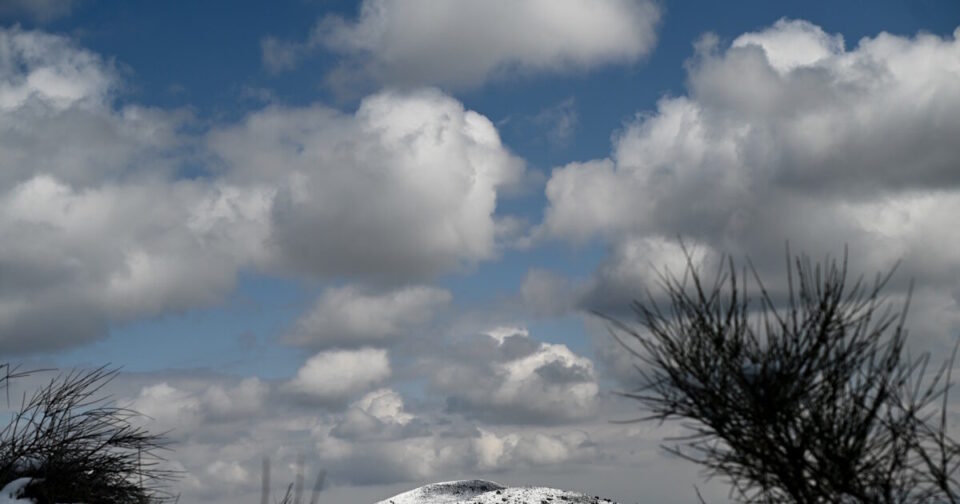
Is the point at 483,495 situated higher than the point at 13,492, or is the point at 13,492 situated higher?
the point at 483,495

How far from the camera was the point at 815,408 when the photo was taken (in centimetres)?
704

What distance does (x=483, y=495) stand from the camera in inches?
868

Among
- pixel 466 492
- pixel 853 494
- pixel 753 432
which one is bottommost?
pixel 853 494

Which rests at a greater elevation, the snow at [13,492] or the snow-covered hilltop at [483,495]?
the snow-covered hilltop at [483,495]

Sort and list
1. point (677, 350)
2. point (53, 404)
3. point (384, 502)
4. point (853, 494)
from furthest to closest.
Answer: point (384, 502) → point (53, 404) → point (677, 350) → point (853, 494)

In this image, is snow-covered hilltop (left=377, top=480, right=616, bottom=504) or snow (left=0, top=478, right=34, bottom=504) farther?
snow-covered hilltop (left=377, top=480, right=616, bottom=504)

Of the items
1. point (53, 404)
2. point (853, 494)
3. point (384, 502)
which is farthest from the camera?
point (384, 502)

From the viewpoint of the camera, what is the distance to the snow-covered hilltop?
20.5 meters

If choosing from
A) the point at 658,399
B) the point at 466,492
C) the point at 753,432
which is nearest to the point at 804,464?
the point at 753,432

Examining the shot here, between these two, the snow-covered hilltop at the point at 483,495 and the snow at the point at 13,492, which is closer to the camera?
the snow at the point at 13,492

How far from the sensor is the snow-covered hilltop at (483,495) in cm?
2048

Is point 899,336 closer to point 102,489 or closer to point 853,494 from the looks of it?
point 853,494

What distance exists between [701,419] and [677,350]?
0.59 m

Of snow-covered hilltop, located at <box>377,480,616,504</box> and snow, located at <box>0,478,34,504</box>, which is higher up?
snow-covered hilltop, located at <box>377,480,616,504</box>
